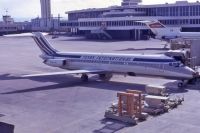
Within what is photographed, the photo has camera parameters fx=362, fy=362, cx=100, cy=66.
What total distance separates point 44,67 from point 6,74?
21.8 ft

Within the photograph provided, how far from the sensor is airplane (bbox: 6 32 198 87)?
31422mm

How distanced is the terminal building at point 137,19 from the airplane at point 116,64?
236 feet

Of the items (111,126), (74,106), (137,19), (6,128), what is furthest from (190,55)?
(137,19)

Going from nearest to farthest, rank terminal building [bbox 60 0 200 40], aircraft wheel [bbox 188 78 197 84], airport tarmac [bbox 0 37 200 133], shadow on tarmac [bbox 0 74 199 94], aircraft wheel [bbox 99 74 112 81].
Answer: airport tarmac [bbox 0 37 200 133]
shadow on tarmac [bbox 0 74 199 94]
aircraft wheel [bbox 188 78 197 84]
aircraft wheel [bbox 99 74 112 81]
terminal building [bbox 60 0 200 40]

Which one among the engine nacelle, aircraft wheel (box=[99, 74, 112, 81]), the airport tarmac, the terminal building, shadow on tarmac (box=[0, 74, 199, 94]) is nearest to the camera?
the airport tarmac

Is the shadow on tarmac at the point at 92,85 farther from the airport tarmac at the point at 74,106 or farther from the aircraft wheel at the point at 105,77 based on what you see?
the aircraft wheel at the point at 105,77

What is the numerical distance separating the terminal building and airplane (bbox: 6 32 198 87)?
71.9m

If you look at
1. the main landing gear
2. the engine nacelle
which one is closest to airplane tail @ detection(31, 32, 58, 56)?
the engine nacelle

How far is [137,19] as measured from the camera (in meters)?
114

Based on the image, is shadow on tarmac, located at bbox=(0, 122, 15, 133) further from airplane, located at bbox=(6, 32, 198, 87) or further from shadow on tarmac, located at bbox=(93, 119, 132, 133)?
airplane, located at bbox=(6, 32, 198, 87)

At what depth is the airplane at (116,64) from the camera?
3142cm

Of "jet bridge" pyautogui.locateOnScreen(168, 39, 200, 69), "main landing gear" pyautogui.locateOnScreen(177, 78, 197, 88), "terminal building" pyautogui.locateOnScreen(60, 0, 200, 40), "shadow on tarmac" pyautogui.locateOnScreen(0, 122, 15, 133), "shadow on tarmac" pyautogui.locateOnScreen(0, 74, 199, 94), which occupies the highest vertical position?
"terminal building" pyautogui.locateOnScreen(60, 0, 200, 40)

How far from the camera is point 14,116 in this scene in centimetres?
2367

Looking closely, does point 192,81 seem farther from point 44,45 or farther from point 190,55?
point 44,45
